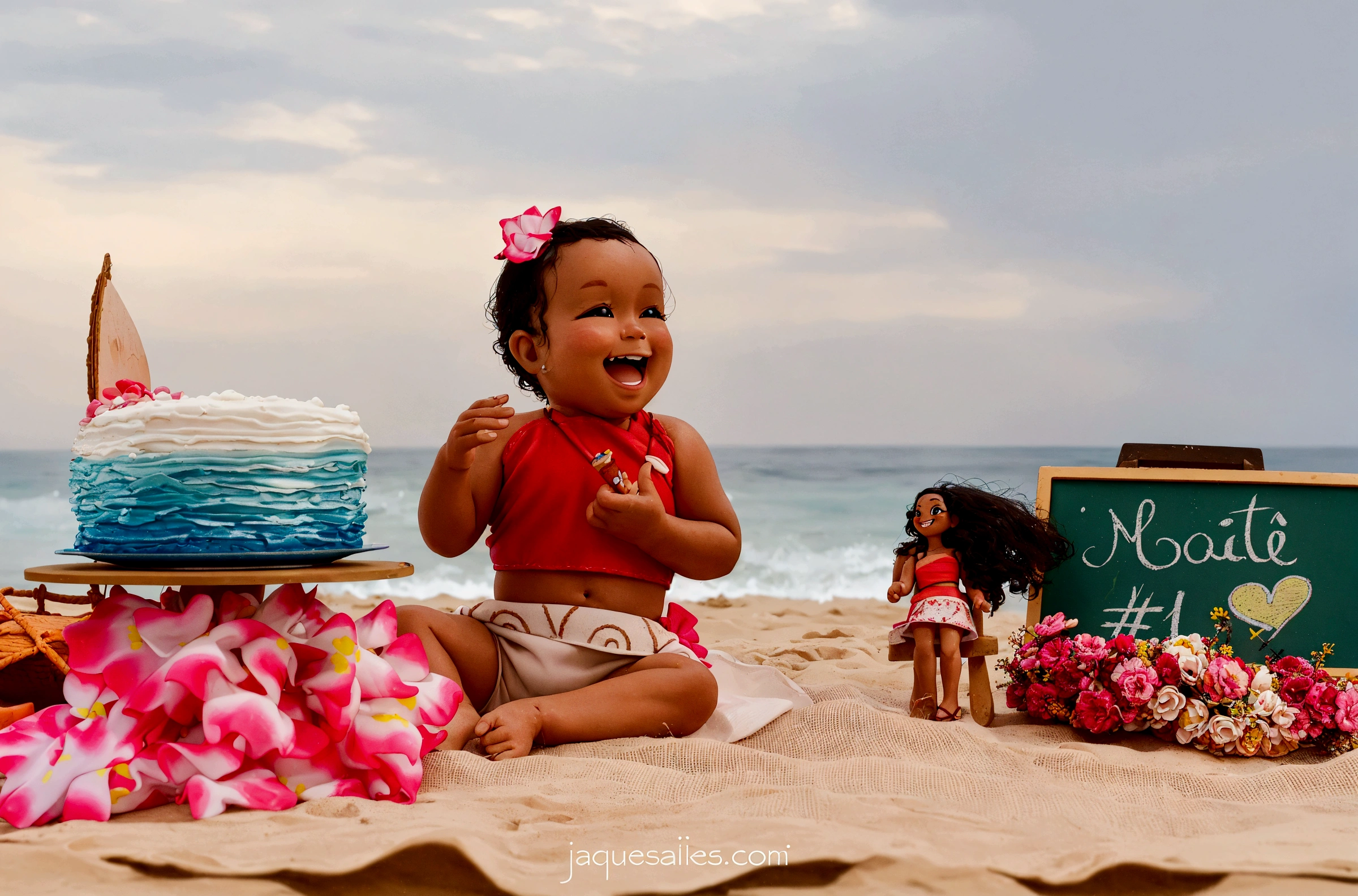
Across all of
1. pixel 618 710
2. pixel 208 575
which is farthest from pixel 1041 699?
→ pixel 208 575

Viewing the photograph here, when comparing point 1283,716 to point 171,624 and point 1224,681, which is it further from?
point 171,624

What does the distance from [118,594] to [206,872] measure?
2.84 feet

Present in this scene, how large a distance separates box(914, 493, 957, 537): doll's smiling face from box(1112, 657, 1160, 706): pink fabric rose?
0.63 metres

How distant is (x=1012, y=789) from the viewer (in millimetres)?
2375

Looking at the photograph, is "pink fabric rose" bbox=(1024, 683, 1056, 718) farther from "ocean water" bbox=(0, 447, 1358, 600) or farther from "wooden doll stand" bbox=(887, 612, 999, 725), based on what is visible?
"ocean water" bbox=(0, 447, 1358, 600)

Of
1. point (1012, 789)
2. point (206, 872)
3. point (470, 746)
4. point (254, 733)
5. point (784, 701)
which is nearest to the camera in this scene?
point (206, 872)

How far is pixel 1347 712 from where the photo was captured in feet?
9.40

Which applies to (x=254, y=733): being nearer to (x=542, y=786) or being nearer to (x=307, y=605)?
(x=307, y=605)

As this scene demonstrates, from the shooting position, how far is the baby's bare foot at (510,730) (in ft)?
8.59

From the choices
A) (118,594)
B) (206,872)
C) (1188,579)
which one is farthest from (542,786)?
(1188,579)

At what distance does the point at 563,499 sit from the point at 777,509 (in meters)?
11.6

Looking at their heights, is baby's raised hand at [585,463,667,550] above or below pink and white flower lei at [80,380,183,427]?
below

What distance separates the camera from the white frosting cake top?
2.31 metres

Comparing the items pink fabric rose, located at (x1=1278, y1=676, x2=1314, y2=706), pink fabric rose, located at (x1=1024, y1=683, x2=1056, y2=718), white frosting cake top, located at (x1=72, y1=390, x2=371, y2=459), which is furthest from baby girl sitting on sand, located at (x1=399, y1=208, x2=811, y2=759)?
pink fabric rose, located at (x1=1278, y1=676, x2=1314, y2=706)
